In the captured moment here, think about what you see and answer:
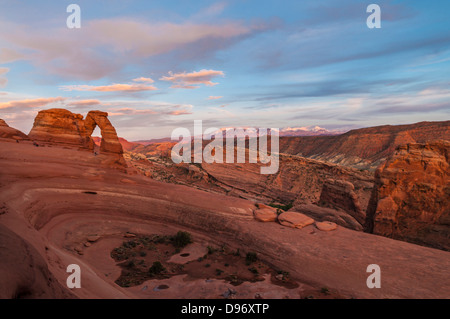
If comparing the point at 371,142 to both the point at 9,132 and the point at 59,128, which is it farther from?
the point at 9,132

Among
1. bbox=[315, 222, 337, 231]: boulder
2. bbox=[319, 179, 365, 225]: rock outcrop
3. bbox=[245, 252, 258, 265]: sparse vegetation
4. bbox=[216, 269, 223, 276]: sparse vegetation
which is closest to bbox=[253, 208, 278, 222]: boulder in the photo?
bbox=[315, 222, 337, 231]: boulder

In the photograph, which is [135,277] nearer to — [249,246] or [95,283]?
[95,283]

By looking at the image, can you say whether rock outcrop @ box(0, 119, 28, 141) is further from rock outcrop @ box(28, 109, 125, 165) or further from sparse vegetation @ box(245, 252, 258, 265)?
sparse vegetation @ box(245, 252, 258, 265)

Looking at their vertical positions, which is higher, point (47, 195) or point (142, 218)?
point (47, 195)

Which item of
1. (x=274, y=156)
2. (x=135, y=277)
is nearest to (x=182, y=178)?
(x=274, y=156)

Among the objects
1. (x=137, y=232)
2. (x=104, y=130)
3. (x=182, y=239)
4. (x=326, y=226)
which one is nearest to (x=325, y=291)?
(x=326, y=226)

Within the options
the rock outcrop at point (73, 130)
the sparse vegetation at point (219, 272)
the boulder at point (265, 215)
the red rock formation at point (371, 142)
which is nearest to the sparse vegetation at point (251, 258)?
the sparse vegetation at point (219, 272)
